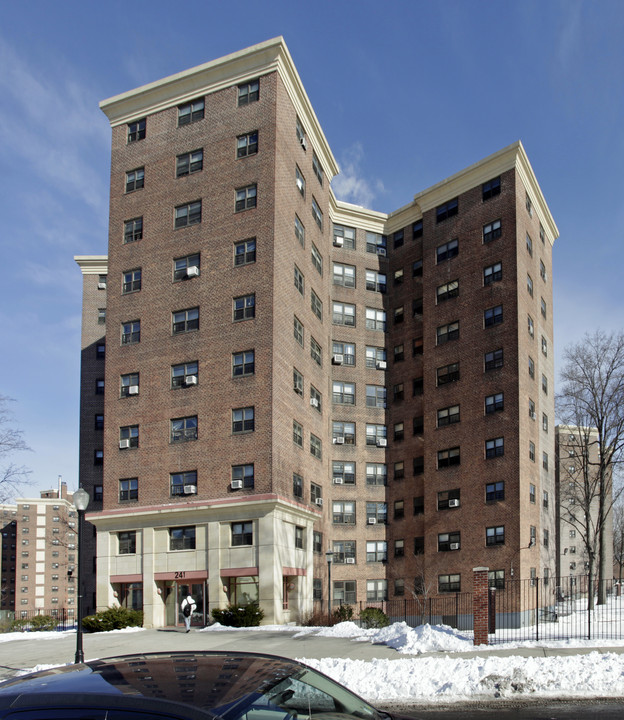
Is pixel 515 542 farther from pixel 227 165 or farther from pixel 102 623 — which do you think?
pixel 227 165

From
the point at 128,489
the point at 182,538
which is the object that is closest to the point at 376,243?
the point at 128,489

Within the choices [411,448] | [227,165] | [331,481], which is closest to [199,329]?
[227,165]

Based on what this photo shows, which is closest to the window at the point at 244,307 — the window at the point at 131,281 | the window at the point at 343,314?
the window at the point at 131,281

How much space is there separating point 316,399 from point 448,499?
1081cm

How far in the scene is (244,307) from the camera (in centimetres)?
4034

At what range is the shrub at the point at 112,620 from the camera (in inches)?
1314

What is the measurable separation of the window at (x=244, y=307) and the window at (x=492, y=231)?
18.1m

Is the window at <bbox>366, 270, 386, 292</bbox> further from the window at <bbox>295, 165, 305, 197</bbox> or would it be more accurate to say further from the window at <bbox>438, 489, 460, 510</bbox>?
the window at <bbox>438, 489, 460, 510</bbox>

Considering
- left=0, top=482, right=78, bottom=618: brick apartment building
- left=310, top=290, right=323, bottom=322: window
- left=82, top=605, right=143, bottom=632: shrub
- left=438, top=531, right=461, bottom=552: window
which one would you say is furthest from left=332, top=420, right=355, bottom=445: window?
left=0, top=482, right=78, bottom=618: brick apartment building

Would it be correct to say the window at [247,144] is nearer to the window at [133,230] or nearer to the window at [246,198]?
the window at [246,198]

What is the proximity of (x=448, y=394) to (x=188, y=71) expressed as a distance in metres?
26.3

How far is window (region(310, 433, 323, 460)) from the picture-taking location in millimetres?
45694

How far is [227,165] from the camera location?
42.9 metres

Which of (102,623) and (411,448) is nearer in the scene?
(102,623)
